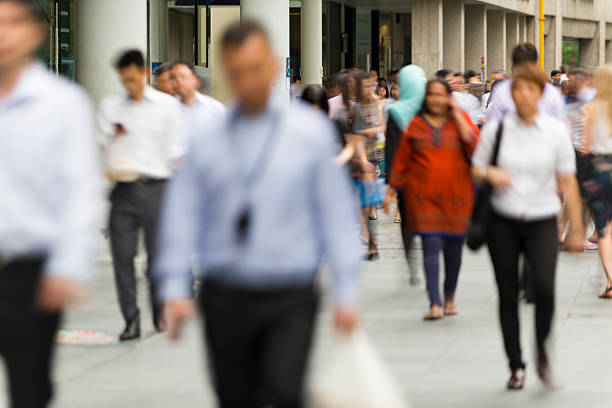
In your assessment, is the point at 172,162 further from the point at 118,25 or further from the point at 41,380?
the point at 118,25

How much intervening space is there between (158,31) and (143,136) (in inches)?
974

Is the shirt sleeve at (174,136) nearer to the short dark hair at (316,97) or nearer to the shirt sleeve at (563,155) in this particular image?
the shirt sleeve at (563,155)

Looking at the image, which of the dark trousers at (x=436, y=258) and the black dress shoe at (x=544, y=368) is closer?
the black dress shoe at (x=544, y=368)

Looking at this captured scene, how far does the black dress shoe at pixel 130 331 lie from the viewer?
8.86 m

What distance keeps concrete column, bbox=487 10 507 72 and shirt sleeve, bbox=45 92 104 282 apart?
168ft

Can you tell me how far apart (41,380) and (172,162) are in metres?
4.52

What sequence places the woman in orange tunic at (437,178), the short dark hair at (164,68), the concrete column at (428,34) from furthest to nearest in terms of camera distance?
the concrete column at (428,34) → the short dark hair at (164,68) → the woman in orange tunic at (437,178)

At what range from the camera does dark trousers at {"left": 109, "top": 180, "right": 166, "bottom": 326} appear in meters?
8.66

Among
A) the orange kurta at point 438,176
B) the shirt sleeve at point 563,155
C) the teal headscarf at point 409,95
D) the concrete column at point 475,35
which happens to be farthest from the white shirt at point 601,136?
the concrete column at point 475,35

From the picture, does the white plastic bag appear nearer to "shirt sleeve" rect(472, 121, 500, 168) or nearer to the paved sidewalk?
the paved sidewalk

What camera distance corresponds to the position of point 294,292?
169 inches

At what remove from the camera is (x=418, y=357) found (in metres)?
8.32

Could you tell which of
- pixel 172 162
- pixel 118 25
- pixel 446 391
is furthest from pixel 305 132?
pixel 118 25

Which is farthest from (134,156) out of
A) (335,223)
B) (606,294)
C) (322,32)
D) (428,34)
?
(322,32)
